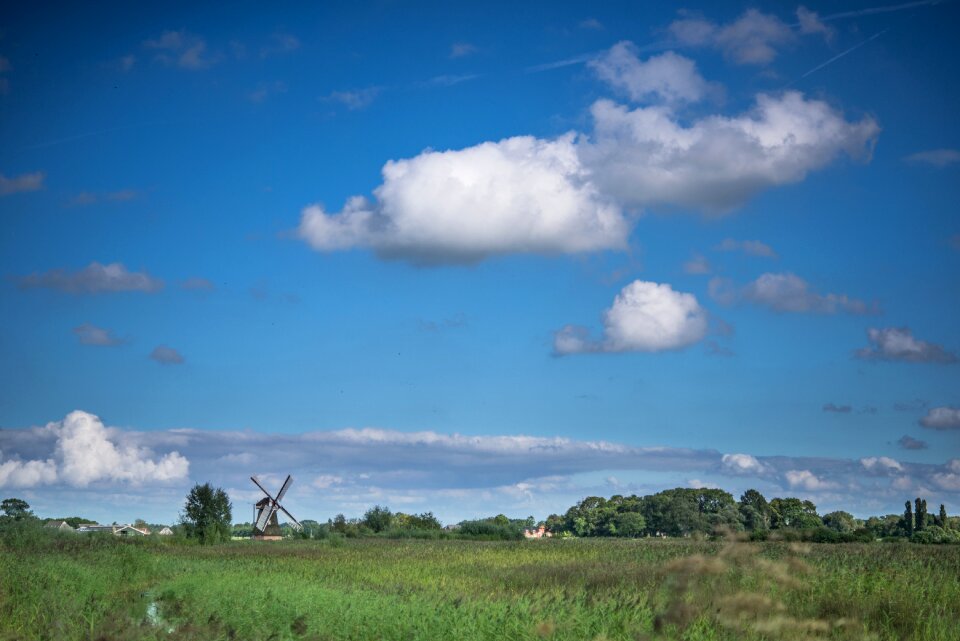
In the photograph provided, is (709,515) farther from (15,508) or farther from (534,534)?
(15,508)

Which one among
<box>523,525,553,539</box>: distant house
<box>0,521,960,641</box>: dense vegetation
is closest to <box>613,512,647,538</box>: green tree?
<box>523,525,553,539</box>: distant house

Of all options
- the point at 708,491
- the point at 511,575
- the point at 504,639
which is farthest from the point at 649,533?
the point at 504,639

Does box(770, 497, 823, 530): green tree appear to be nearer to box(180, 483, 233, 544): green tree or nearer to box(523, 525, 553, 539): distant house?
box(523, 525, 553, 539): distant house

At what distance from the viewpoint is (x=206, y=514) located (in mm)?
48125

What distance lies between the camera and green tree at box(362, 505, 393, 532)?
6153 cm

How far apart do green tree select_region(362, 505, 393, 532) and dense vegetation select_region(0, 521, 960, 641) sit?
36767 millimetres

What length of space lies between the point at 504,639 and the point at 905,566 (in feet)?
39.7

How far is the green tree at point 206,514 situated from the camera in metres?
47.2

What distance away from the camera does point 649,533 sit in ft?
224

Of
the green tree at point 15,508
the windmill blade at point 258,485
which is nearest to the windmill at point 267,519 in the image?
the windmill blade at point 258,485

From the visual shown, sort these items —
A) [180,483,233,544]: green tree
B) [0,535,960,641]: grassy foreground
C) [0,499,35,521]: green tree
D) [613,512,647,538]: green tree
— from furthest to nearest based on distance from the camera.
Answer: [613,512,647,538]: green tree < [180,483,233,544]: green tree < [0,499,35,521]: green tree < [0,535,960,641]: grassy foreground

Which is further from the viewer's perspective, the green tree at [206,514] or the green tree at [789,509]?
the green tree at [789,509]

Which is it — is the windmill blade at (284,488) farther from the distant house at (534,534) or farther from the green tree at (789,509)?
the green tree at (789,509)

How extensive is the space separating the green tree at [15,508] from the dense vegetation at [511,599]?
13.3m
